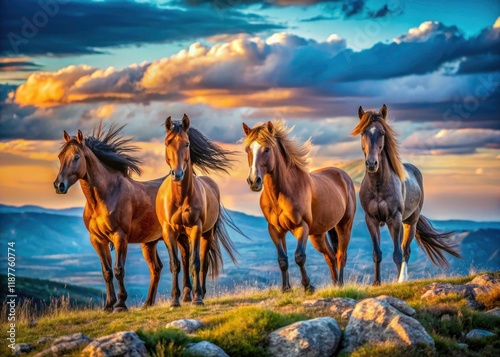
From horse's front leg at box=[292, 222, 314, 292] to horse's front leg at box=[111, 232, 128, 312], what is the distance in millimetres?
3496

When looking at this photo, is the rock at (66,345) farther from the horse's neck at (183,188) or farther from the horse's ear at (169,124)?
the horse's ear at (169,124)

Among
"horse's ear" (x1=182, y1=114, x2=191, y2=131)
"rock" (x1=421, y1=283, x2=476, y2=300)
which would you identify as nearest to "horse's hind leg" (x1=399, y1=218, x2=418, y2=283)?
"rock" (x1=421, y1=283, x2=476, y2=300)

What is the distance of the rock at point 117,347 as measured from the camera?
34.0ft

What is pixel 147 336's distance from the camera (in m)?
10.9

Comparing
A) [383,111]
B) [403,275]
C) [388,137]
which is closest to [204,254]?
[403,275]

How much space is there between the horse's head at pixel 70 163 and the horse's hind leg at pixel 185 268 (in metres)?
2.41

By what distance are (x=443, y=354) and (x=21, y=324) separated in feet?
26.1

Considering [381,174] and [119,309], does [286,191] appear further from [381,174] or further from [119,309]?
[119,309]

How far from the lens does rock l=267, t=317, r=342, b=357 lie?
11.0 meters

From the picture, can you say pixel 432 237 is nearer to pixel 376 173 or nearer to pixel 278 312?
pixel 376 173

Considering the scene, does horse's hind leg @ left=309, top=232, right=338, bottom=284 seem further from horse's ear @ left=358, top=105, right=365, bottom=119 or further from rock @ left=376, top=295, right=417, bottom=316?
rock @ left=376, top=295, right=417, bottom=316

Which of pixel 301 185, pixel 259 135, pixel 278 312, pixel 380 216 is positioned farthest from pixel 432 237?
pixel 278 312

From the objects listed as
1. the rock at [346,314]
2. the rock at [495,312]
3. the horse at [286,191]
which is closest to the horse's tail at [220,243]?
the horse at [286,191]

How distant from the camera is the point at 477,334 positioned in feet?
39.0
